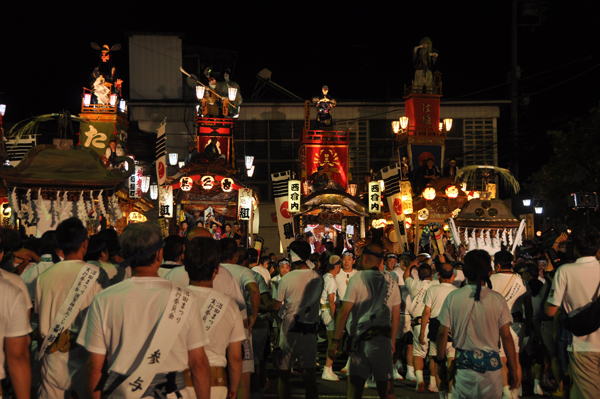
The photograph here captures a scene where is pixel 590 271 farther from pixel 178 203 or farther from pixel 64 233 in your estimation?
pixel 178 203

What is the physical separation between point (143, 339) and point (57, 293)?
5.45ft

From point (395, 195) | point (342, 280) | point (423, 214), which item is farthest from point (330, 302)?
point (423, 214)

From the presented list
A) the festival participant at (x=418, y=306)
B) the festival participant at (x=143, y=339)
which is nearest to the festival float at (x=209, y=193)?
the festival participant at (x=418, y=306)

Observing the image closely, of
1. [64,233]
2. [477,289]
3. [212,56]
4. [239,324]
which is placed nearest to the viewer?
[239,324]

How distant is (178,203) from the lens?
23719 mm

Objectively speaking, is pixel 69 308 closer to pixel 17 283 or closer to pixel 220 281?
pixel 17 283

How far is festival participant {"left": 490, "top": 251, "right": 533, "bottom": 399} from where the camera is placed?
6992 millimetres

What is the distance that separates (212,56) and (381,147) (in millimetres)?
11043

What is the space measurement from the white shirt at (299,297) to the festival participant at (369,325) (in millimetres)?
669

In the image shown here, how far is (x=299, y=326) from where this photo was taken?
6934 millimetres

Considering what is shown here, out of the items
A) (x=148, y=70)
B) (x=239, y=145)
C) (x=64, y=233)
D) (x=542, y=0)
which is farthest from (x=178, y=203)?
(x=542, y=0)

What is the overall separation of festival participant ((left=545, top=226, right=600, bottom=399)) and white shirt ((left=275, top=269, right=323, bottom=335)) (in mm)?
2787

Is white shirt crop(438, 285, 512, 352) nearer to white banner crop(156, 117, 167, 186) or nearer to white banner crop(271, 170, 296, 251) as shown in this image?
white banner crop(156, 117, 167, 186)

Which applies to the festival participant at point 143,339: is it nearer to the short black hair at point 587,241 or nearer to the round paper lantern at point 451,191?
the short black hair at point 587,241
